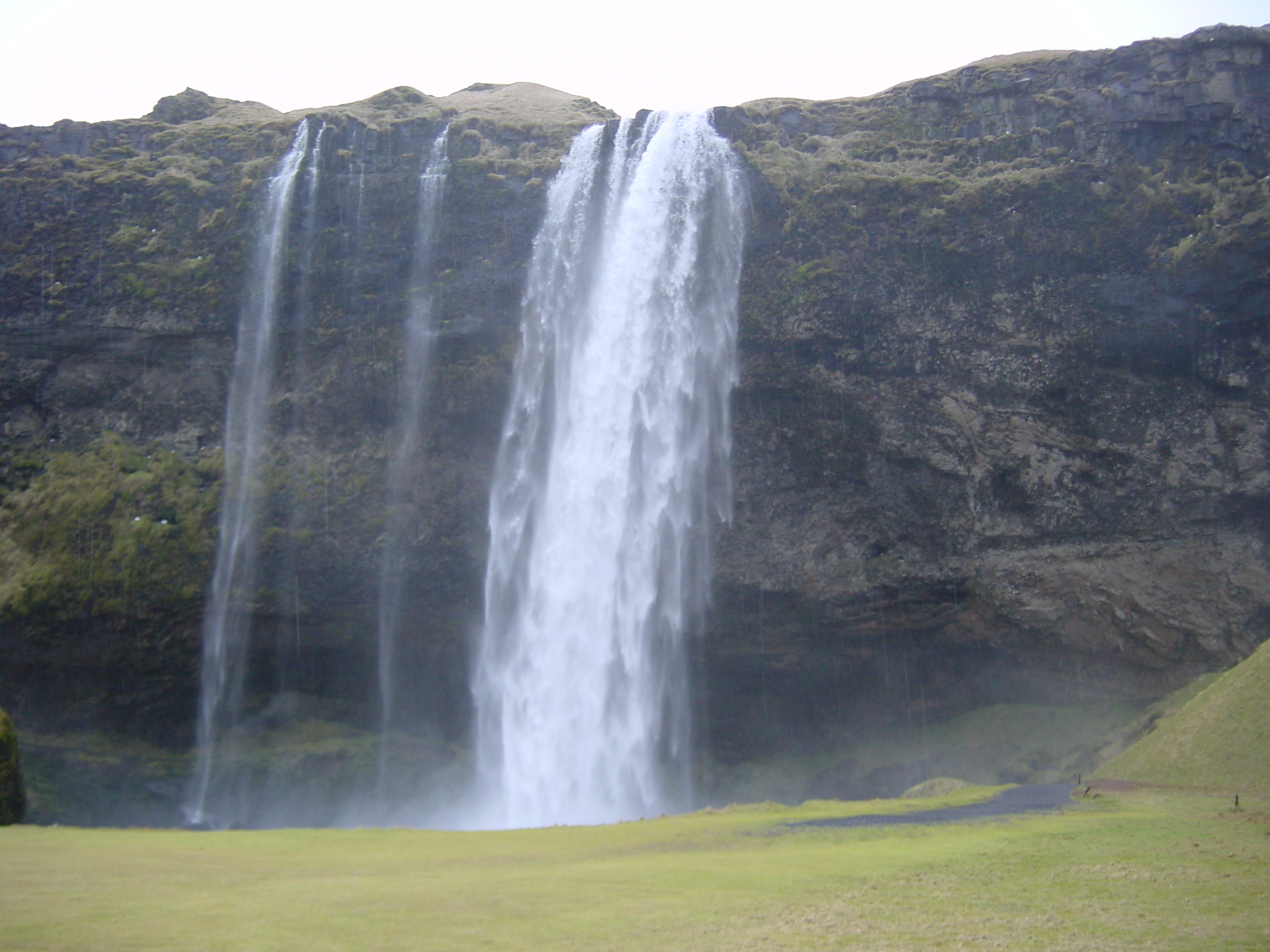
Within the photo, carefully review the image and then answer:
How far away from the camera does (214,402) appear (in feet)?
131

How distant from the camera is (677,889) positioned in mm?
15008

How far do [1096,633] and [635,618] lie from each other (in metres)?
15.8

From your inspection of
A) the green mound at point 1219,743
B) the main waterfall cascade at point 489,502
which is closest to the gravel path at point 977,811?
the green mound at point 1219,743

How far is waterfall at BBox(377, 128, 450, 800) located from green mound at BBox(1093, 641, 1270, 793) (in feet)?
80.1

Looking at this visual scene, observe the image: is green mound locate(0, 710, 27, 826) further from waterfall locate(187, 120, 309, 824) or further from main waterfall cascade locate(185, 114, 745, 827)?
main waterfall cascade locate(185, 114, 745, 827)

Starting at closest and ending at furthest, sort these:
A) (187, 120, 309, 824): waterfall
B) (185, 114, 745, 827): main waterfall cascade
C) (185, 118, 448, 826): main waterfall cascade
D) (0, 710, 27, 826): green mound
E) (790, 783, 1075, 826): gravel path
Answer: (790, 783, 1075, 826): gravel path < (0, 710, 27, 826): green mound < (185, 114, 745, 827): main waterfall cascade < (187, 120, 309, 824): waterfall < (185, 118, 448, 826): main waterfall cascade

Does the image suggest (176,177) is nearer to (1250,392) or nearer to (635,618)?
(635,618)

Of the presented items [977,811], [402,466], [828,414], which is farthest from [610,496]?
[977,811]

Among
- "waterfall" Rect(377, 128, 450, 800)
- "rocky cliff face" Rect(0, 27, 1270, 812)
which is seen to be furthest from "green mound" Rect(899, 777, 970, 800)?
"waterfall" Rect(377, 128, 450, 800)

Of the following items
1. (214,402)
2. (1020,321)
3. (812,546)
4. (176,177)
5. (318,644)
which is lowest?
(318,644)

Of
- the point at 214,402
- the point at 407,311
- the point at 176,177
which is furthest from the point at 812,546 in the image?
the point at 176,177

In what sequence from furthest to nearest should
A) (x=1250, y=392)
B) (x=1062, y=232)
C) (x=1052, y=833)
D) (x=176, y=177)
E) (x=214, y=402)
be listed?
1. (x=176, y=177)
2. (x=214, y=402)
3. (x=1062, y=232)
4. (x=1250, y=392)
5. (x=1052, y=833)

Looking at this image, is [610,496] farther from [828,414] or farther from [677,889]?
[677,889]

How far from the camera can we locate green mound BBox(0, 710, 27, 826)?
88.3 ft
